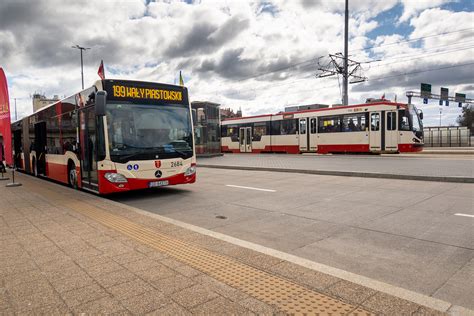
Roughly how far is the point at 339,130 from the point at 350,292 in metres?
21.7

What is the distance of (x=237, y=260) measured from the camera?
4281mm

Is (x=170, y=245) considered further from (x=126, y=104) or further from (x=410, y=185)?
(x=410, y=185)

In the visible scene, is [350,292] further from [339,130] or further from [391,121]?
[339,130]

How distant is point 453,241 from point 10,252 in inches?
248

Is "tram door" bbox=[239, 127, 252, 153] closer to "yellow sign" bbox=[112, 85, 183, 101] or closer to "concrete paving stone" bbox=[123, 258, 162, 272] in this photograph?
"yellow sign" bbox=[112, 85, 183, 101]

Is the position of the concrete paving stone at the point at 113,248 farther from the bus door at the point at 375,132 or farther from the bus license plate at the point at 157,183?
the bus door at the point at 375,132

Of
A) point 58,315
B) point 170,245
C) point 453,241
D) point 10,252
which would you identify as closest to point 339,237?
point 453,241

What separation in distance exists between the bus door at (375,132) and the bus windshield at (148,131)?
620 inches

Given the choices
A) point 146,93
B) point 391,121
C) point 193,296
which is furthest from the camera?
point 391,121

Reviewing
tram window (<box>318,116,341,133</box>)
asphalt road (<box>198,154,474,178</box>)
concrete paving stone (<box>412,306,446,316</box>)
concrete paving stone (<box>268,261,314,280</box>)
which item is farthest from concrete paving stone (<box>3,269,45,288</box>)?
tram window (<box>318,116,341,133</box>)


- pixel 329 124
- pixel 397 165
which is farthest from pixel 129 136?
pixel 329 124

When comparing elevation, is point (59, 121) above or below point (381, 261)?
above

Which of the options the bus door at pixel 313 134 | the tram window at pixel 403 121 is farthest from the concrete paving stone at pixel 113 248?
the bus door at pixel 313 134

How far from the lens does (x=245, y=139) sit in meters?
32.2
